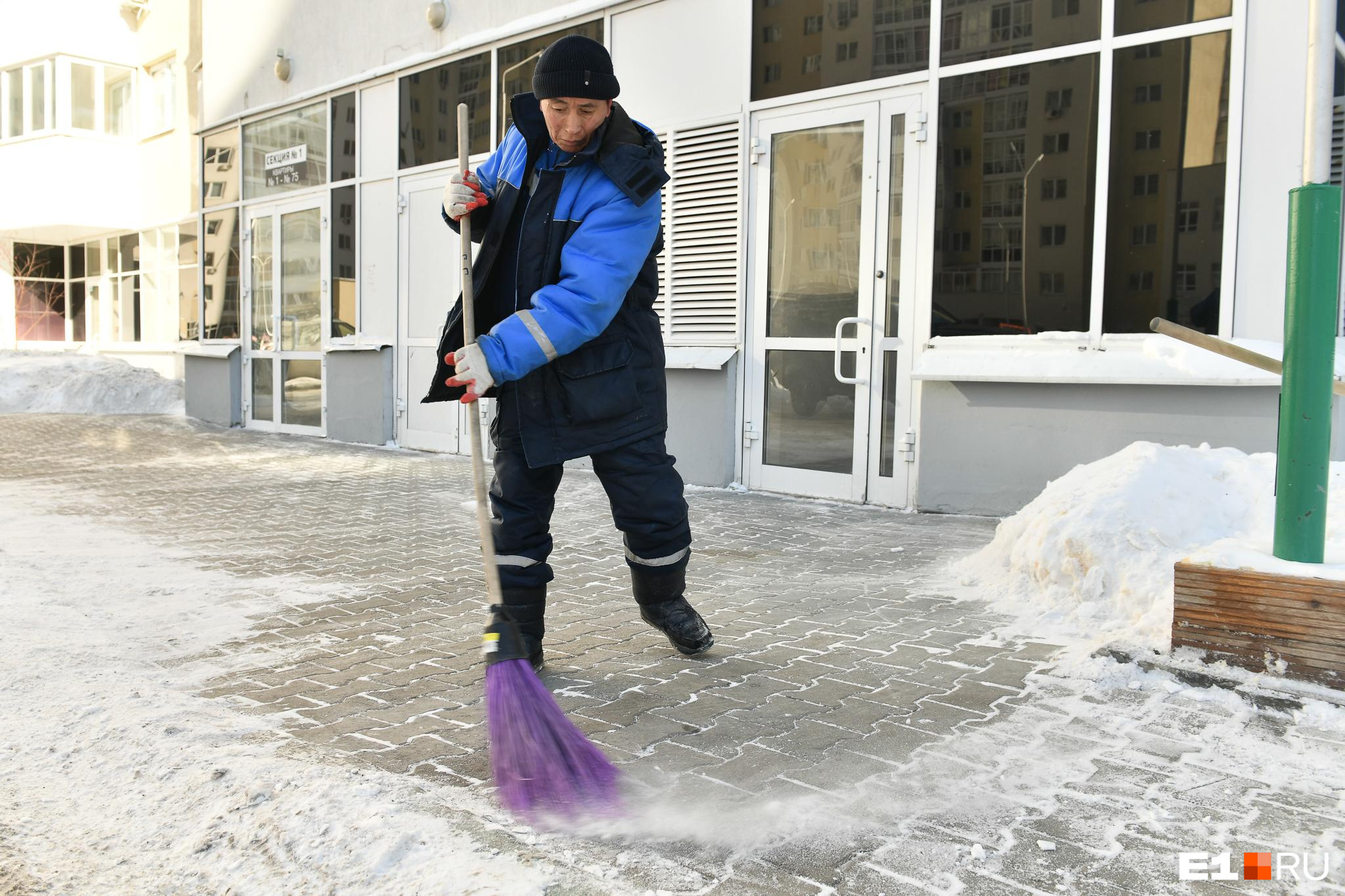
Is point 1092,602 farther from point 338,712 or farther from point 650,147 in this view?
point 338,712

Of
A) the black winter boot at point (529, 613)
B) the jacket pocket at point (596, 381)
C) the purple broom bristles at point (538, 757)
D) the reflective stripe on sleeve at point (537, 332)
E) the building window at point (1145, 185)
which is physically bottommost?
the purple broom bristles at point (538, 757)

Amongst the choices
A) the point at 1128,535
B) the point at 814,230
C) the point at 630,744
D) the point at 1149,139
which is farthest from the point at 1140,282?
the point at 630,744

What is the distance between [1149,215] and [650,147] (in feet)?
14.0

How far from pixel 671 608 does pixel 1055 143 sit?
462cm

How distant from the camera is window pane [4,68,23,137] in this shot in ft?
80.3

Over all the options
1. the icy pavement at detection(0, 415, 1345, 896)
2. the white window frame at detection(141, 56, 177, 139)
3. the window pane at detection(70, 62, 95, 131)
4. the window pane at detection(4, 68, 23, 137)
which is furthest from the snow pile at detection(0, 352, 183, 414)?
the icy pavement at detection(0, 415, 1345, 896)

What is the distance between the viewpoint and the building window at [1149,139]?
21.2ft

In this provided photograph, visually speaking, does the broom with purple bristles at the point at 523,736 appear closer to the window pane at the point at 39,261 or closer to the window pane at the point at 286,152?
the window pane at the point at 286,152

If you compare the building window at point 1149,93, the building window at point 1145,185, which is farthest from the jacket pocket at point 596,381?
the building window at point 1149,93

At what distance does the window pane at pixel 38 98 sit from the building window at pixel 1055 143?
956 inches

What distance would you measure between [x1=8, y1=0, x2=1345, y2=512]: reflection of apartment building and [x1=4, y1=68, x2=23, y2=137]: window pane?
14641 mm

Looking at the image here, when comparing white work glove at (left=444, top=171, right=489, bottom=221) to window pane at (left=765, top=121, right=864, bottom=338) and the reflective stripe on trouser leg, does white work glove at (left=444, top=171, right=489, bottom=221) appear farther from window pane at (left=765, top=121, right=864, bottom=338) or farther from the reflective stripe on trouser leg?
window pane at (left=765, top=121, right=864, bottom=338)

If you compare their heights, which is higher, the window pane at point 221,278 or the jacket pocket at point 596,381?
the window pane at point 221,278

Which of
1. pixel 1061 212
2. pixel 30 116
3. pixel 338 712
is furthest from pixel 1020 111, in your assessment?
pixel 30 116
